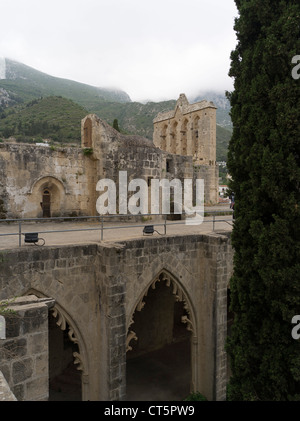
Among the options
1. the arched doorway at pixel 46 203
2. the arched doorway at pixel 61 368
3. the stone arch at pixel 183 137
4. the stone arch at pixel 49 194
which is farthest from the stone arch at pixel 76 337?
the stone arch at pixel 183 137

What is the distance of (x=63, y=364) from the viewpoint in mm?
11500

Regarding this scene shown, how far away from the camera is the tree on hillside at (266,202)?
20.0 feet

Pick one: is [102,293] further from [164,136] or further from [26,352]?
[164,136]

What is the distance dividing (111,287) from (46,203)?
23.2 feet

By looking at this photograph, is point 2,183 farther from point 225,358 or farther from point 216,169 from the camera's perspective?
point 216,169

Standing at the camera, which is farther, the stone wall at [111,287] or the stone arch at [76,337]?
the stone arch at [76,337]

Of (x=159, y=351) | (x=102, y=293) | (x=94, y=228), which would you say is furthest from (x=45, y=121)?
(x=102, y=293)

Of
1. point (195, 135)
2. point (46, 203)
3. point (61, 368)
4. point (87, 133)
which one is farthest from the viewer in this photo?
point (195, 135)

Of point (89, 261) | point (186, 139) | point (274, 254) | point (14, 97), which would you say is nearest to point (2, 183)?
point (89, 261)

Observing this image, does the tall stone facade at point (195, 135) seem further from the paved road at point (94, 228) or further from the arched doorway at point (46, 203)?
the arched doorway at point (46, 203)

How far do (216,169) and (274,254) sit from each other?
17365 millimetres

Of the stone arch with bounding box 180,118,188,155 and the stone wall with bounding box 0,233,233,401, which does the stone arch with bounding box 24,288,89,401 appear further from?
the stone arch with bounding box 180,118,188,155

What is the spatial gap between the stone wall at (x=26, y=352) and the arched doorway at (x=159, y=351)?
6440mm

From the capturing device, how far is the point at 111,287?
727 cm
